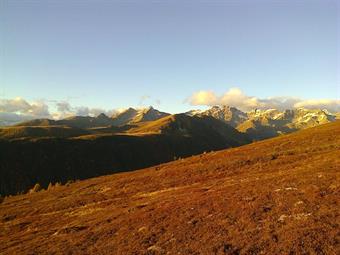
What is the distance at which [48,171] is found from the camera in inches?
7776

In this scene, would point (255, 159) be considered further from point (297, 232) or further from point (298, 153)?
point (297, 232)

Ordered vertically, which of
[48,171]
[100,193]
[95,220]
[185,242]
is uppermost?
[185,242]

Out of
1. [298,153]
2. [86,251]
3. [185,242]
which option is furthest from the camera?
[298,153]

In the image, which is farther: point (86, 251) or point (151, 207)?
point (151, 207)

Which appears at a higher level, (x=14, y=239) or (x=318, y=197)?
(x=318, y=197)

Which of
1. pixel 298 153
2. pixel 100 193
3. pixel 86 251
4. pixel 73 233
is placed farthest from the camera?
pixel 100 193

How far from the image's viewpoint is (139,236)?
2541 cm

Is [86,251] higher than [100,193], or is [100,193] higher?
[86,251]

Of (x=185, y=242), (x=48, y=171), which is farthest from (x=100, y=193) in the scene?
(x=48, y=171)

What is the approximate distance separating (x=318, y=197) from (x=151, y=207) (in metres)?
16.3

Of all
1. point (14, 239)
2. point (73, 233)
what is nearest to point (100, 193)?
point (14, 239)

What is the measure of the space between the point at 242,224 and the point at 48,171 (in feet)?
625

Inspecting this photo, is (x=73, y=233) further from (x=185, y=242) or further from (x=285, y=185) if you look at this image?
(x=285, y=185)

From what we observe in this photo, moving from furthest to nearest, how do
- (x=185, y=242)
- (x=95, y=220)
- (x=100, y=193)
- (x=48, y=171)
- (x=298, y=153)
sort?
(x=48, y=171)
(x=100, y=193)
(x=298, y=153)
(x=95, y=220)
(x=185, y=242)
